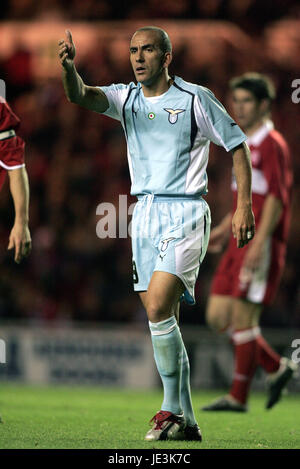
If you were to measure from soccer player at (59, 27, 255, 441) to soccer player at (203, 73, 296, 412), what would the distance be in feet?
6.73

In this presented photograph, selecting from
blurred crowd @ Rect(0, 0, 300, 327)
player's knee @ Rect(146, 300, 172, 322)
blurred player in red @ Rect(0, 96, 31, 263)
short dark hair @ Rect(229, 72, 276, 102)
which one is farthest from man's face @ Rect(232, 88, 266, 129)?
blurred crowd @ Rect(0, 0, 300, 327)

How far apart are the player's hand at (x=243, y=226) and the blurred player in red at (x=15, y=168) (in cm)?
117

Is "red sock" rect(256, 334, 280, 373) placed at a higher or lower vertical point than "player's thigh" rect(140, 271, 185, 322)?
lower

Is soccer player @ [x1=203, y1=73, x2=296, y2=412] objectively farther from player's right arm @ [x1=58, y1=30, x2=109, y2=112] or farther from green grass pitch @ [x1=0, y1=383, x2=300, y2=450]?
player's right arm @ [x1=58, y1=30, x2=109, y2=112]

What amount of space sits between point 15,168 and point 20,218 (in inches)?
12.3

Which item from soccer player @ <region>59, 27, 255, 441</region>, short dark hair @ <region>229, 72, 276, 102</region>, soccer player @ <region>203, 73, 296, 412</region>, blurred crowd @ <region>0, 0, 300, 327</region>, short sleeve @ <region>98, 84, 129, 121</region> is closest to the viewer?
soccer player @ <region>59, 27, 255, 441</region>

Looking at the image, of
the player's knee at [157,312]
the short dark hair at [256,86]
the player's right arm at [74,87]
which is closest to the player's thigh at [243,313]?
the short dark hair at [256,86]

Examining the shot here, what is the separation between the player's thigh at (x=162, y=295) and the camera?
15.3ft

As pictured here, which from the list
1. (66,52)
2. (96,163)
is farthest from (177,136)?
(96,163)

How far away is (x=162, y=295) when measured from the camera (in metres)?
4.66

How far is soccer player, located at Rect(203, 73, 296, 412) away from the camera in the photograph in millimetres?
6949

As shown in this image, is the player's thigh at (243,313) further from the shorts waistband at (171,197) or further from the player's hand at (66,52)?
the player's hand at (66,52)

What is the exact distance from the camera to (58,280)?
11422mm

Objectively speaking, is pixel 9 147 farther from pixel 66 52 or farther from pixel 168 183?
pixel 168 183
